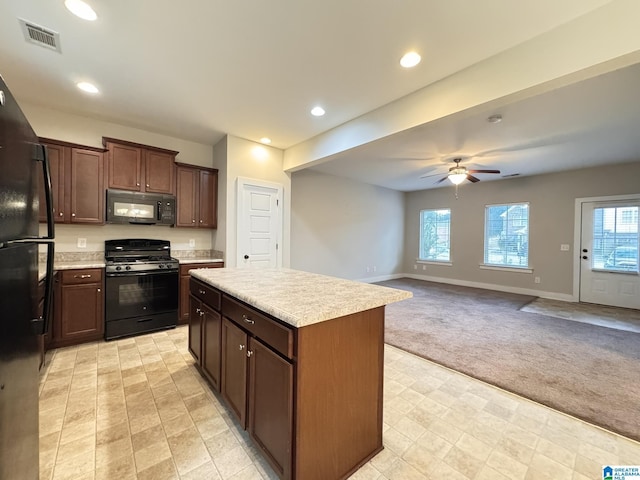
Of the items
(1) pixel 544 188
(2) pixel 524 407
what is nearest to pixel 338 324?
(2) pixel 524 407

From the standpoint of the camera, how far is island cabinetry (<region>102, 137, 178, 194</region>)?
339 centimetres

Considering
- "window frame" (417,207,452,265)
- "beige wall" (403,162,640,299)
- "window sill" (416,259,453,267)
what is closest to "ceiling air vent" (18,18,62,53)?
"beige wall" (403,162,640,299)

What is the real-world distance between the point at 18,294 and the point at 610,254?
7.84m

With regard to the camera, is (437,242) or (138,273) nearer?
(138,273)

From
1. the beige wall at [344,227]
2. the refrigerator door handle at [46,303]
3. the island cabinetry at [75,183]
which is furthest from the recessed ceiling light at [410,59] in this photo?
the island cabinetry at [75,183]

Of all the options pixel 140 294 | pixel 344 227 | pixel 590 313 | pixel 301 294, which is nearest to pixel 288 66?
pixel 301 294

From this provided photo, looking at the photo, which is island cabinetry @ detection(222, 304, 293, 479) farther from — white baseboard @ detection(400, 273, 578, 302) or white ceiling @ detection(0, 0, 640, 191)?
white baseboard @ detection(400, 273, 578, 302)

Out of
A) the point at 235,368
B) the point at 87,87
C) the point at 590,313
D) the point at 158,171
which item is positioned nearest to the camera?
the point at 235,368

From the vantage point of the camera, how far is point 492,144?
4035 mm

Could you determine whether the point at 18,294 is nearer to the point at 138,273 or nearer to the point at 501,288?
the point at 138,273

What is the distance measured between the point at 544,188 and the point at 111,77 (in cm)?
768

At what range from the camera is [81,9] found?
1827 millimetres

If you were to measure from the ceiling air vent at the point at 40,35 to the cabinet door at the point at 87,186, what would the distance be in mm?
1353

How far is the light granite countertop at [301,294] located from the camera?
1.25m
